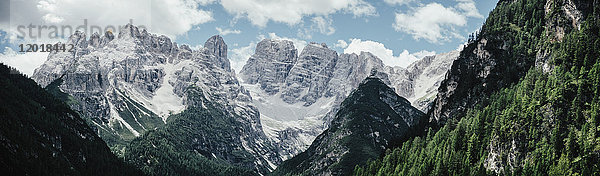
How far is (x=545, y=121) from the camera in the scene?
474 feet

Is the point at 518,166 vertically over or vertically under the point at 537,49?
under

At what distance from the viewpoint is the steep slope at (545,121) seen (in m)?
132

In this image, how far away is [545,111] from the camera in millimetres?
145875

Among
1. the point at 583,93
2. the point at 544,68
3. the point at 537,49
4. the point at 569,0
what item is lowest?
the point at 583,93

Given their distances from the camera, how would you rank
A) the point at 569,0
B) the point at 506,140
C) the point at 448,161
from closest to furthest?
1. the point at 506,140
2. the point at 448,161
3. the point at 569,0

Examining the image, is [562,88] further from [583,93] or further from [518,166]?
[518,166]

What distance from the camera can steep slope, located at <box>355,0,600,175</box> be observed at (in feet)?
434

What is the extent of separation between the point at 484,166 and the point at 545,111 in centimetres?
2367

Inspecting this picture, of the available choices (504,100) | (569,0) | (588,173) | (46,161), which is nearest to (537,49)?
(569,0)

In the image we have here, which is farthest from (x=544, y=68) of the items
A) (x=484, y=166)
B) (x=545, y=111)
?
(x=484, y=166)

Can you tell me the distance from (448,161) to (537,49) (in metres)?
60.0

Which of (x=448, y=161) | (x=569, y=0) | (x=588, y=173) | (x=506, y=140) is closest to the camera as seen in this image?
(x=588, y=173)

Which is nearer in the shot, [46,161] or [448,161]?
[448,161]

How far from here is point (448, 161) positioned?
16700 centimetres
